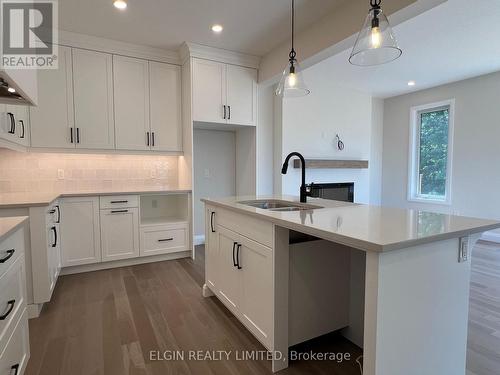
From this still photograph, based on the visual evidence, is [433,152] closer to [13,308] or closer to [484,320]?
[484,320]

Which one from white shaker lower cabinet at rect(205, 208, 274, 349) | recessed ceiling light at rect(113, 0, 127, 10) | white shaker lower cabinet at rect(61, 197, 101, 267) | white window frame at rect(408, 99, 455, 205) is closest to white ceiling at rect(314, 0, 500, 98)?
white window frame at rect(408, 99, 455, 205)

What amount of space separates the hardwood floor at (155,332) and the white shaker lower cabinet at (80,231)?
262 millimetres

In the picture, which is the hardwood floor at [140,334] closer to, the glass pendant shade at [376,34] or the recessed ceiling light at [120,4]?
the glass pendant shade at [376,34]

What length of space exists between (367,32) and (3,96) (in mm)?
2113

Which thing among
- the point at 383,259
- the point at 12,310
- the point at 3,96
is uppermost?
the point at 3,96

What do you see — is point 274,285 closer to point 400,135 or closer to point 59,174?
point 59,174

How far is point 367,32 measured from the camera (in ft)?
5.54

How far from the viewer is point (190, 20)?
3.11 meters

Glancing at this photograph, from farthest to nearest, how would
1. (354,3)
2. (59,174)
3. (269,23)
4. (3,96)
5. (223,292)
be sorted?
(59,174)
(269,23)
(354,3)
(223,292)
(3,96)

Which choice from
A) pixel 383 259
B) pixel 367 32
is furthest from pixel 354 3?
pixel 383 259

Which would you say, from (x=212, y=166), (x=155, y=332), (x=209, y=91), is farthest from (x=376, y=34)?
(x=212, y=166)

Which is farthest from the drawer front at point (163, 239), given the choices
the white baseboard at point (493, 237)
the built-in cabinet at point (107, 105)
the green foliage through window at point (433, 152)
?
the white baseboard at point (493, 237)

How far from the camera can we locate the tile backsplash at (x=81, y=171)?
3.37 m

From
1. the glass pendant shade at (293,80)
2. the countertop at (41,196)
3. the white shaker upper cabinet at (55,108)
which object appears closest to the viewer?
the countertop at (41,196)
